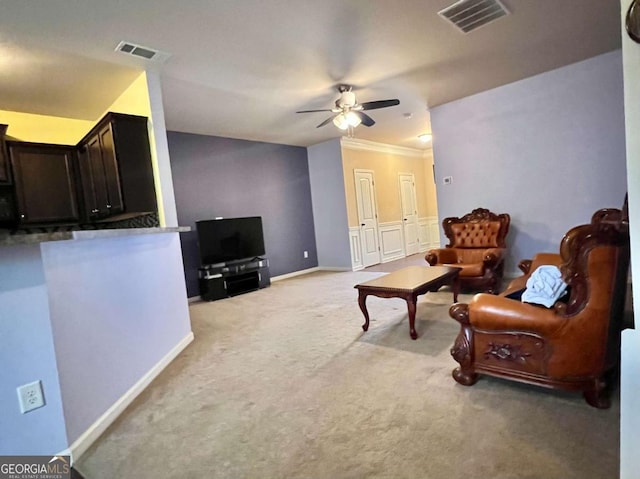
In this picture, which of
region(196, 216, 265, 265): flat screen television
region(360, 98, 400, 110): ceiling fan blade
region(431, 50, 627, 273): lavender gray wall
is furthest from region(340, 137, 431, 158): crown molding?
region(360, 98, 400, 110): ceiling fan blade

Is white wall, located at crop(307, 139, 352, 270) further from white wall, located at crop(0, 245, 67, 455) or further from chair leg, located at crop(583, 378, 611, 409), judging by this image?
white wall, located at crop(0, 245, 67, 455)

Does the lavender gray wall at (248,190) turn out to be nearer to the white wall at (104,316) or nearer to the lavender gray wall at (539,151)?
the white wall at (104,316)

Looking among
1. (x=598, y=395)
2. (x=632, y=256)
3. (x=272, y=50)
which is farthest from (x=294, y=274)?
(x=632, y=256)

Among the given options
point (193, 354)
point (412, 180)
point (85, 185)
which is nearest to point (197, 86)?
point (85, 185)

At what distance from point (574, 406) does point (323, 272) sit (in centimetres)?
543

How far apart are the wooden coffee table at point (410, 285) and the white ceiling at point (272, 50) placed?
222 cm

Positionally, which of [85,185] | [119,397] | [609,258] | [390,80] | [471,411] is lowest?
[471,411]

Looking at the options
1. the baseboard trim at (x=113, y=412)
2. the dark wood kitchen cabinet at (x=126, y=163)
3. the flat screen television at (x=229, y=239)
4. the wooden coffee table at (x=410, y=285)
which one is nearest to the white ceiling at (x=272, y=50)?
the dark wood kitchen cabinet at (x=126, y=163)

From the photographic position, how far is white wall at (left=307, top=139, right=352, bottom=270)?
691 cm

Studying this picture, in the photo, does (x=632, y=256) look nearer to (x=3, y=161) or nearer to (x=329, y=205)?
(x=3, y=161)

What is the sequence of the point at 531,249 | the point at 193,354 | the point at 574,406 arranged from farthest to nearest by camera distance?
1. the point at 531,249
2. the point at 193,354
3. the point at 574,406

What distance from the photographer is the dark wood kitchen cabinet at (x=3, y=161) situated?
3.69 metres

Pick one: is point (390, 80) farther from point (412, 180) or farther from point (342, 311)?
point (412, 180)

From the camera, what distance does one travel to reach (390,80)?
4.07 meters
